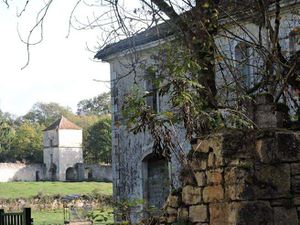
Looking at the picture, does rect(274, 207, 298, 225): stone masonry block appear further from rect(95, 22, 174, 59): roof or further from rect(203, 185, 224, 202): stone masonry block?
rect(95, 22, 174, 59): roof

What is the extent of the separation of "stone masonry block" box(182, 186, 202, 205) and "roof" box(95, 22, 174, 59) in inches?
94.2

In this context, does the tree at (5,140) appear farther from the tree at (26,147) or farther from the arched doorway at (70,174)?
the arched doorway at (70,174)

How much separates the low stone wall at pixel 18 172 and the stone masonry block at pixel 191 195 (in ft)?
203

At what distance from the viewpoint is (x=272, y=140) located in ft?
16.6

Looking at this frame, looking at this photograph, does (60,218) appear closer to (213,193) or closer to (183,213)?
(183,213)

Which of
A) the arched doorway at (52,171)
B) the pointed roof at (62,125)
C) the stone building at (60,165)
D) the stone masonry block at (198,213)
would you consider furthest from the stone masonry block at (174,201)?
the pointed roof at (62,125)

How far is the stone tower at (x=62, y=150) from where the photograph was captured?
68.1 m

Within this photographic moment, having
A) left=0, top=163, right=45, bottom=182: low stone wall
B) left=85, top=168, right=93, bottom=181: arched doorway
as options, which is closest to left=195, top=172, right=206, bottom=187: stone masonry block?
left=85, top=168, right=93, bottom=181: arched doorway

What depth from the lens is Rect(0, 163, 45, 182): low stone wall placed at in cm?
6512

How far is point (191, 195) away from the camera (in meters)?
5.64

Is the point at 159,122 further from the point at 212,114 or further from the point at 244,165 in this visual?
the point at 244,165

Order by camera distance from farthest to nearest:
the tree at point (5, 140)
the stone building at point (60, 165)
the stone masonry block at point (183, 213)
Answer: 1. the tree at point (5, 140)
2. the stone building at point (60, 165)
3. the stone masonry block at point (183, 213)

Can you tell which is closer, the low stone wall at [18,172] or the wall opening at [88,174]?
the wall opening at [88,174]

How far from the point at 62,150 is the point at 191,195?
65.4m
